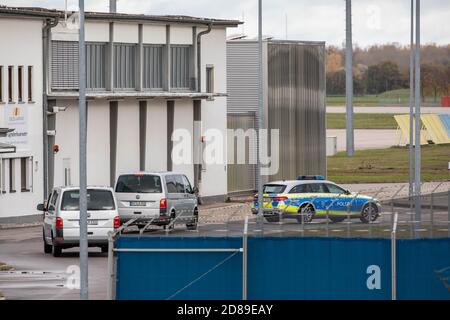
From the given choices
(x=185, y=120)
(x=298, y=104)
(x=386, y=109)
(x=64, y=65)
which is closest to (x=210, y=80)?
(x=185, y=120)

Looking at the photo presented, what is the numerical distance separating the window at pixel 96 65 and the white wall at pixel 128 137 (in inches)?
41.2

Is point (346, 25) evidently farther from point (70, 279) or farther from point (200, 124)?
point (70, 279)

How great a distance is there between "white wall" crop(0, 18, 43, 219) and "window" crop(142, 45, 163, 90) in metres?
6.60

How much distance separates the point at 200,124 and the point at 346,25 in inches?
1229

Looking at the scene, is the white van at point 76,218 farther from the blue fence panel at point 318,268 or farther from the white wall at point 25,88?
the blue fence panel at point 318,268

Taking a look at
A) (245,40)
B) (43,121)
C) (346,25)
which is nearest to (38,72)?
(43,121)

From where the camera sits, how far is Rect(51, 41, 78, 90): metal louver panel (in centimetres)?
5150

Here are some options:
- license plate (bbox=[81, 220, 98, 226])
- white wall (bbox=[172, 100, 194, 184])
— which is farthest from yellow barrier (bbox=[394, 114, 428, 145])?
license plate (bbox=[81, 220, 98, 226])

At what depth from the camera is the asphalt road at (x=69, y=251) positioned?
88.0 feet

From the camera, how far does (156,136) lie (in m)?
56.1

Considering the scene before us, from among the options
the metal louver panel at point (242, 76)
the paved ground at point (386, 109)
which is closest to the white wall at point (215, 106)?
the metal louver panel at point (242, 76)

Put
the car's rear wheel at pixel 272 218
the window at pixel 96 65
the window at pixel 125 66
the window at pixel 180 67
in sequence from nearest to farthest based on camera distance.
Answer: the car's rear wheel at pixel 272 218 < the window at pixel 96 65 < the window at pixel 125 66 < the window at pixel 180 67

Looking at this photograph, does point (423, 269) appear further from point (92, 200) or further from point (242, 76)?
point (242, 76)

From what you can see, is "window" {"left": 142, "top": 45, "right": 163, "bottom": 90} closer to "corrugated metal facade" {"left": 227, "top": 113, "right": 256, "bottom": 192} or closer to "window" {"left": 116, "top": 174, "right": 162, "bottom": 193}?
"corrugated metal facade" {"left": 227, "top": 113, "right": 256, "bottom": 192}
